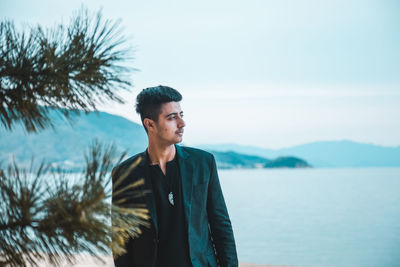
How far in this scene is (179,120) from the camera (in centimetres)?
178

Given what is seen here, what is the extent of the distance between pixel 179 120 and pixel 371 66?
53.9 meters

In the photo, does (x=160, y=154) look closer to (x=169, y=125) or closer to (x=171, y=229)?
(x=169, y=125)

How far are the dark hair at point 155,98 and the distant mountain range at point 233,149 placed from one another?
129 ft

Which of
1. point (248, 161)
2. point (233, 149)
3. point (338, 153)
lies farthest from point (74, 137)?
point (338, 153)

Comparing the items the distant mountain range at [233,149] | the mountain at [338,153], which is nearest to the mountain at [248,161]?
the distant mountain range at [233,149]

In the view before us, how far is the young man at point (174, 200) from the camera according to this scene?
1724 mm

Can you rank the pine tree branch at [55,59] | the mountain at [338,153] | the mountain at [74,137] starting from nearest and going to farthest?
the pine tree branch at [55,59] < the mountain at [74,137] < the mountain at [338,153]

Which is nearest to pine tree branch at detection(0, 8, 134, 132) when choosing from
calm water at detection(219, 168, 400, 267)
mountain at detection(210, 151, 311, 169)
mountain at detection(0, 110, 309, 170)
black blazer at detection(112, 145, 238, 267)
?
black blazer at detection(112, 145, 238, 267)

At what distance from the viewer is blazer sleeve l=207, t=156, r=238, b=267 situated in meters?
1.84

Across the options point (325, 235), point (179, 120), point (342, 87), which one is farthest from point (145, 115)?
point (342, 87)

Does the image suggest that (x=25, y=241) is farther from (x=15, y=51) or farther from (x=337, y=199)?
(x=337, y=199)

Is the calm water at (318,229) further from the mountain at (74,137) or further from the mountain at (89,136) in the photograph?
the mountain at (89,136)

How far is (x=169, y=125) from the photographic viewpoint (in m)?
1.77

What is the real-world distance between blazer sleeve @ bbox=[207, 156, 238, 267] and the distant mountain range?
39.4 m
